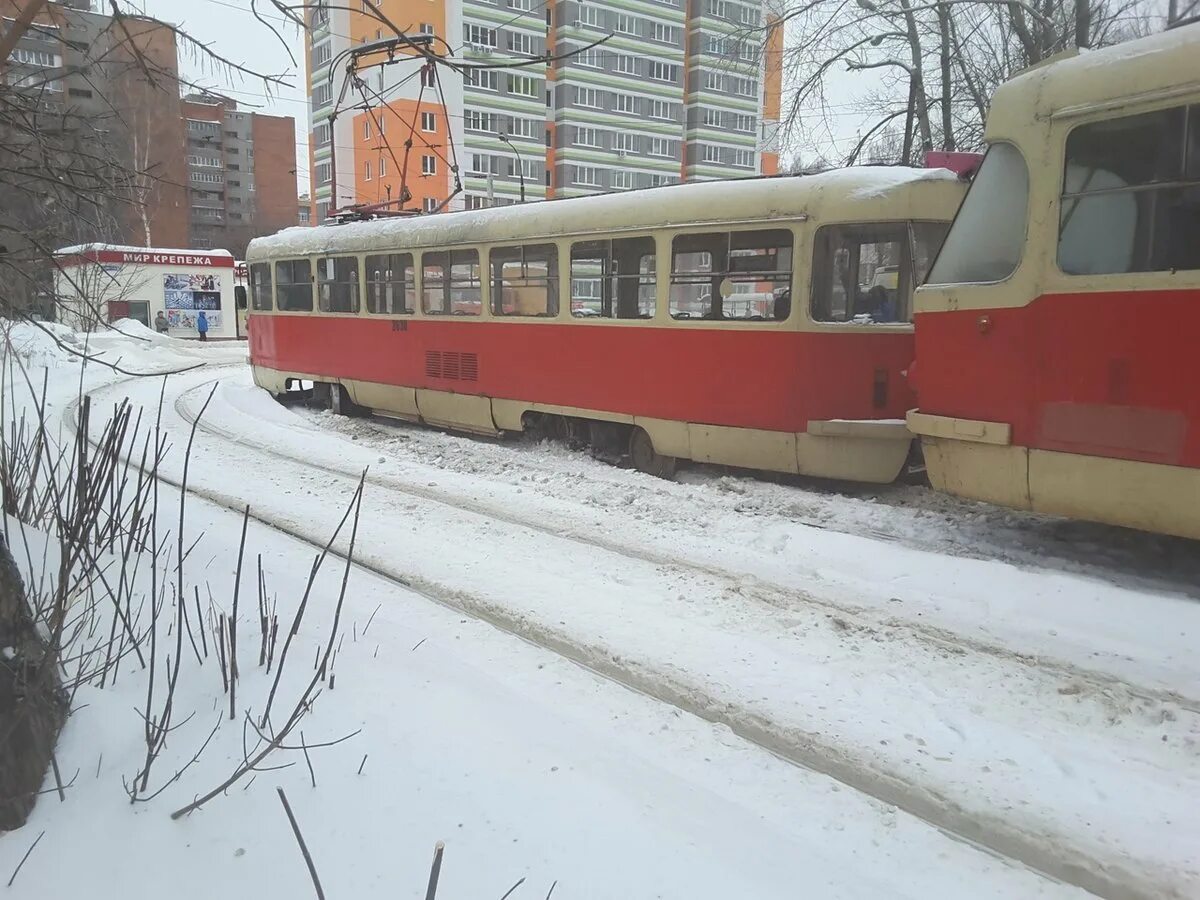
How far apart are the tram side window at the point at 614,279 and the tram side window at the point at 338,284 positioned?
16.1 ft

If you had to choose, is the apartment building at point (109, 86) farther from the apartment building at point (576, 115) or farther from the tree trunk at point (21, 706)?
the apartment building at point (576, 115)

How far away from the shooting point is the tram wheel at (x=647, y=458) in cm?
887

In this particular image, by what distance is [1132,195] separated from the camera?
496 centimetres

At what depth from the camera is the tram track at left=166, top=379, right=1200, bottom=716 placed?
4.05 m

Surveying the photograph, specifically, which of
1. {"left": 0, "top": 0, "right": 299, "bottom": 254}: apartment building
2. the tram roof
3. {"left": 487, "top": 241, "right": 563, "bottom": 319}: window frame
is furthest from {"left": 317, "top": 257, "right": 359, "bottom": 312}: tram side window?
the tram roof

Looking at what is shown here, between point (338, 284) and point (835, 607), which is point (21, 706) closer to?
point (835, 607)

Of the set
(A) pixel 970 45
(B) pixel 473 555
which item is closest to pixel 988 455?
(B) pixel 473 555

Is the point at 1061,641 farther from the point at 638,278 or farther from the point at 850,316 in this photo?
the point at 638,278

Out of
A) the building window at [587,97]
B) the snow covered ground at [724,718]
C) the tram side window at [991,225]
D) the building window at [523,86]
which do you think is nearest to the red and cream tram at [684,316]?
the snow covered ground at [724,718]

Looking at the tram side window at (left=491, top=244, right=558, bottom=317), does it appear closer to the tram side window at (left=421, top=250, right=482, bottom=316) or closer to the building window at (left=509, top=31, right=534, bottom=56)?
the tram side window at (left=421, top=250, right=482, bottom=316)

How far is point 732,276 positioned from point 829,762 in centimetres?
534

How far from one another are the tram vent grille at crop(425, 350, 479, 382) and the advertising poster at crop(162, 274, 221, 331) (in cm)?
2813

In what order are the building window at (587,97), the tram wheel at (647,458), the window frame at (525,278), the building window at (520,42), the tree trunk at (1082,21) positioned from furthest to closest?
the building window at (587,97) < the building window at (520,42) < the tree trunk at (1082,21) < the window frame at (525,278) < the tram wheel at (647,458)

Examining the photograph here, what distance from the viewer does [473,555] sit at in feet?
19.9
